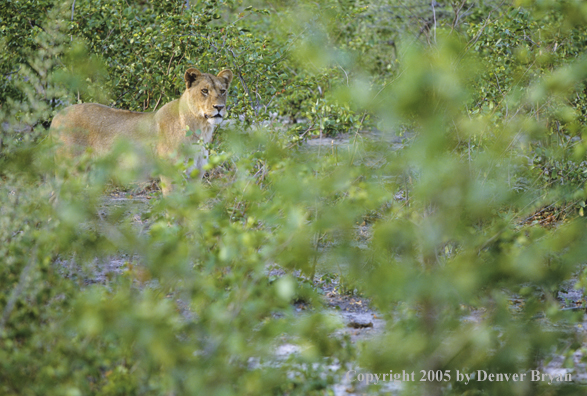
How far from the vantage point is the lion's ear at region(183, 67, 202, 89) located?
23.9 feet

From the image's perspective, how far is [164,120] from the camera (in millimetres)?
7520

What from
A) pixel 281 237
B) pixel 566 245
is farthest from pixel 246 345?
pixel 566 245

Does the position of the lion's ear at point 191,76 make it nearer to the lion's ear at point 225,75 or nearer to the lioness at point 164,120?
the lioness at point 164,120

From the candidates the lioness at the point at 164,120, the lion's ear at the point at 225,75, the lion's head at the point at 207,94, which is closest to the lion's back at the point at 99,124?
the lioness at the point at 164,120

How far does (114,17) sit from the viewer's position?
9.02m

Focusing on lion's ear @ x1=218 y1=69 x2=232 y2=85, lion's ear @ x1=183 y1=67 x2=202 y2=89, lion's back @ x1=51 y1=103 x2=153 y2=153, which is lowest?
lion's back @ x1=51 y1=103 x2=153 y2=153

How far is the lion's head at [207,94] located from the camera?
23.9ft

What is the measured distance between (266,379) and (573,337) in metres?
1.15

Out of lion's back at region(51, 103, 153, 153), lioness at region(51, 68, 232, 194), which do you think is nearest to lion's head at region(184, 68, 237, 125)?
lioness at region(51, 68, 232, 194)

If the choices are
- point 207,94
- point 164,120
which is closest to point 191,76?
point 207,94

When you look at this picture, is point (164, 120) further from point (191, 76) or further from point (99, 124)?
point (99, 124)

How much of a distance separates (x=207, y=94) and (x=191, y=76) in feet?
0.90

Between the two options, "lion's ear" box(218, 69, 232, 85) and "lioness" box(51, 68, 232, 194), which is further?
"lion's ear" box(218, 69, 232, 85)

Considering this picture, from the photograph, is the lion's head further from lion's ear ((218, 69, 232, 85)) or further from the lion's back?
the lion's back
